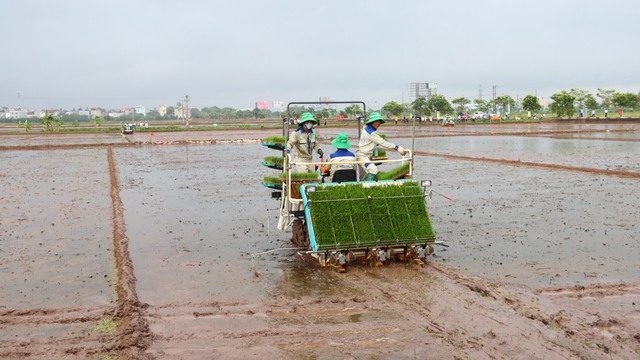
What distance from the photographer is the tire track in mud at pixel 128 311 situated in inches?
253

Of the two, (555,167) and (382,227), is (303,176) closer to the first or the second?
(382,227)

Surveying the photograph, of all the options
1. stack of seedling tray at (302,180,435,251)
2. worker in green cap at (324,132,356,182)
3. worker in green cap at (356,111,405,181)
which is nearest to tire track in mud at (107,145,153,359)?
stack of seedling tray at (302,180,435,251)

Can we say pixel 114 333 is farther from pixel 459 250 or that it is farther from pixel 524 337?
pixel 459 250

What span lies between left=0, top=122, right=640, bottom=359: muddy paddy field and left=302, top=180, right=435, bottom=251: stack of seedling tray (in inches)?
17.1

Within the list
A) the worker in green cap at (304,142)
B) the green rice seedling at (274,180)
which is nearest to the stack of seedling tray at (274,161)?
the green rice seedling at (274,180)

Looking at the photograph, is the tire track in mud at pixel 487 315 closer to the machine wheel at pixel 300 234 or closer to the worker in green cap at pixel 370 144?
the machine wheel at pixel 300 234

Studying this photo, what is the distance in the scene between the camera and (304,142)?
10750 mm

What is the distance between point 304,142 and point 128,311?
436 cm

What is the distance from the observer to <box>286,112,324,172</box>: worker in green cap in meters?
10.5

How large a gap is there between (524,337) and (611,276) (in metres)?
2.97

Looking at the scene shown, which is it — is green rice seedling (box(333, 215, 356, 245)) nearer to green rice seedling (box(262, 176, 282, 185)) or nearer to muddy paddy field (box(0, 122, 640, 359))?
muddy paddy field (box(0, 122, 640, 359))

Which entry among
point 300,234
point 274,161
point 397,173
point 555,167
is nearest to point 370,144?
point 397,173

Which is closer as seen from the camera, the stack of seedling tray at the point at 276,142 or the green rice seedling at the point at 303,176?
the green rice seedling at the point at 303,176

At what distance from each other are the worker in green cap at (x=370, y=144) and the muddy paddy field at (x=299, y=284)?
170 cm
